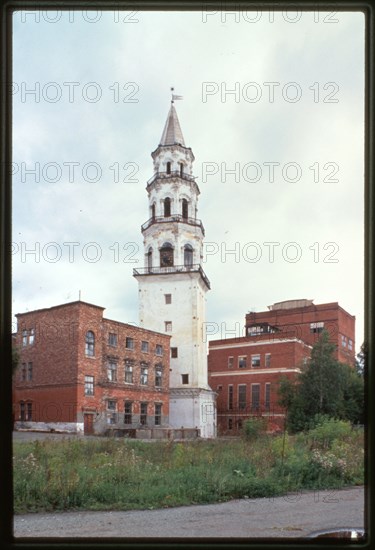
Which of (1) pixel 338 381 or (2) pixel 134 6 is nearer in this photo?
(2) pixel 134 6

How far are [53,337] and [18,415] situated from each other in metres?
3.86

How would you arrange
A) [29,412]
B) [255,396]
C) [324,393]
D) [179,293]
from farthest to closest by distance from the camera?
[255,396] < [179,293] < [324,393] < [29,412]

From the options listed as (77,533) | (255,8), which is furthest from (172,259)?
(255,8)

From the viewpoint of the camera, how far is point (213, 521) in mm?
6277

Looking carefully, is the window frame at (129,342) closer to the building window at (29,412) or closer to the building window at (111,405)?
the building window at (111,405)

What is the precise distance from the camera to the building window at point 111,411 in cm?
2752

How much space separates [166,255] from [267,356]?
9.70 metres

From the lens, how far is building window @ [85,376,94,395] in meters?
25.5

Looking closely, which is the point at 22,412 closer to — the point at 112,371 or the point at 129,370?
the point at 112,371

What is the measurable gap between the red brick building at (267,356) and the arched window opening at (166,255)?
A: 7.51 meters

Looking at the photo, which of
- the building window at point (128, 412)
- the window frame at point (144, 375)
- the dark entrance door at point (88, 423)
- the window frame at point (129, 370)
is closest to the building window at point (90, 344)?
the dark entrance door at point (88, 423)

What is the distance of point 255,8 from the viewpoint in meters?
2.10

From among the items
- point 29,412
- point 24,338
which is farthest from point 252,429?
point 29,412

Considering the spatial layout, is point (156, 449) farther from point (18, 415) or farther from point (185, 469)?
point (18, 415)
